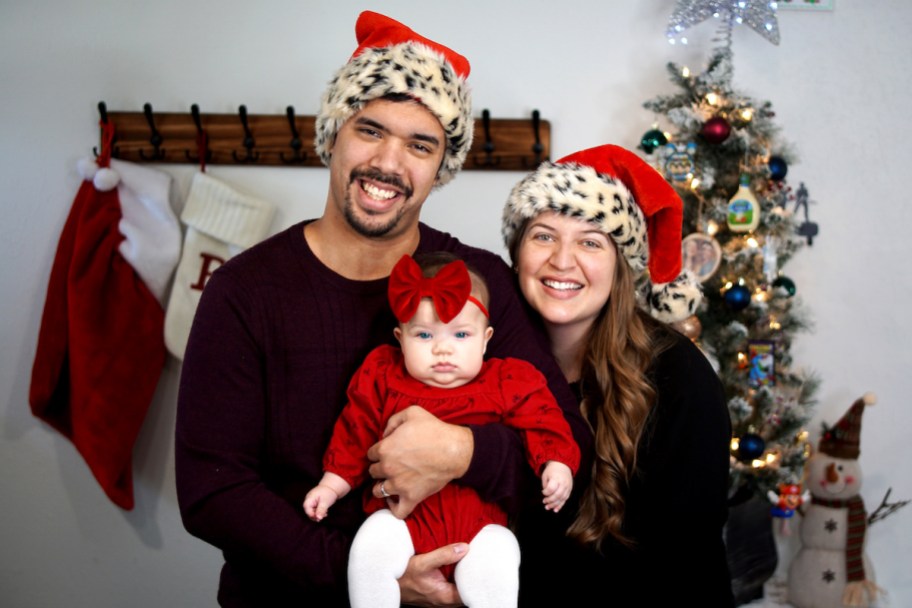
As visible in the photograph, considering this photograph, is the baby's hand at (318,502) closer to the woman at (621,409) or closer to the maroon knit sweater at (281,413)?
the maroon knit sweater at (281,413)

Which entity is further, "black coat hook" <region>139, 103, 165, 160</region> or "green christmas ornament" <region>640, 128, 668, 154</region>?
"black coat hook" <region>139, 103, 165, 160</region>

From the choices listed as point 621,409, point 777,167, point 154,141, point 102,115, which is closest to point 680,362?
point 621,409

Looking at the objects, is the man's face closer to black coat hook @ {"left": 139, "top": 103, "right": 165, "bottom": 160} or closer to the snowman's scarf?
black coat hook @ {"left": 139, "top": 103, "right": 165, "bottom": 160}

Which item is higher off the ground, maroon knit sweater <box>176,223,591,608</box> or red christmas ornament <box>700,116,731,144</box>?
red christmas ornament <box>700,116,731,144</box>

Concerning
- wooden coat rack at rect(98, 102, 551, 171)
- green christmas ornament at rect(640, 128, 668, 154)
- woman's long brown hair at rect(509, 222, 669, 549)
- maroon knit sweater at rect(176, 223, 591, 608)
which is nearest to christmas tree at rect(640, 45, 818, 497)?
green christmas ornament at rect(640, 128, 668, 154)

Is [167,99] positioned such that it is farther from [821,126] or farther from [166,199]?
[821,126]

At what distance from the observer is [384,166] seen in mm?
1683

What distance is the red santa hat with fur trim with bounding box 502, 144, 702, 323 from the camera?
6.10ft

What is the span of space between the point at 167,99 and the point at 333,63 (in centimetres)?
62

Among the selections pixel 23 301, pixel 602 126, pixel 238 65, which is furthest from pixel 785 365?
pixel 23 301

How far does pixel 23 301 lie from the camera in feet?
9.93

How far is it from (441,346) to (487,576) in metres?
0.43

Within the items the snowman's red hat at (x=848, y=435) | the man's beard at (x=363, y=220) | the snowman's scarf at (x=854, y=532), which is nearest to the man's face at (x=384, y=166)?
the man's beard at (x=363, y=220)

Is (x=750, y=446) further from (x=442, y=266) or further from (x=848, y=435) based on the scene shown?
(x=442, y=266)
